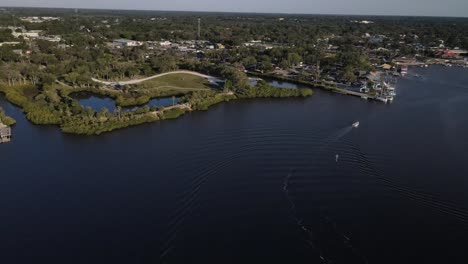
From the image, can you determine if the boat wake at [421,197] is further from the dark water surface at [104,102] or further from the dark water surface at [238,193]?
the dark water surface at [104,102]

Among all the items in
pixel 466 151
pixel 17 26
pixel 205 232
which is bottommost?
pixel 205 232

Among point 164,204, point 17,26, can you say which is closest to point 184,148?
point 164,204

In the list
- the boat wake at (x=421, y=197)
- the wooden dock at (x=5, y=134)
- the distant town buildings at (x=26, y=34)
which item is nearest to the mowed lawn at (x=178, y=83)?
the wooden dock at (x=5, y=134)

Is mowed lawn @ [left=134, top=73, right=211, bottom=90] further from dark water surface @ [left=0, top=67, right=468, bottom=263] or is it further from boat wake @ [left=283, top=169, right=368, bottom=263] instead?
boat wake @ [left=283, top=169, right=368, bottom=263]

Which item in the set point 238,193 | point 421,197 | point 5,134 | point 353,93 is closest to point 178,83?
point 353,93

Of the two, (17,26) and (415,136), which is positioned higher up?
(17,26)

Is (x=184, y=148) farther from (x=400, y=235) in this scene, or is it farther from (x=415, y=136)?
(x=415, y=136)

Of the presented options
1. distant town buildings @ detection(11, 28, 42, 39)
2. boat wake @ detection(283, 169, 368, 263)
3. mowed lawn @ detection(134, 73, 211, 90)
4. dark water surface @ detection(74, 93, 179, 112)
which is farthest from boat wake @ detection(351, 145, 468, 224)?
distant town buildings @ detection(11, 28, 42, 39)
